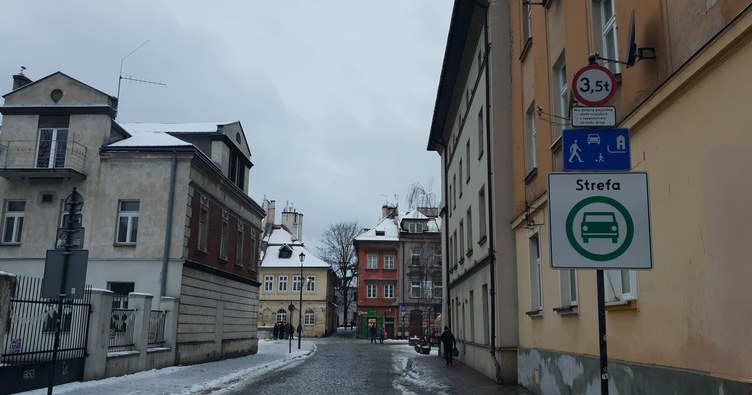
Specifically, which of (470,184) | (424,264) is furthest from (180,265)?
(424,264)

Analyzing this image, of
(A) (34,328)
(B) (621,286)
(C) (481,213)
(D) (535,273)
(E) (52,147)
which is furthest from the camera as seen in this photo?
(E) (52,147)

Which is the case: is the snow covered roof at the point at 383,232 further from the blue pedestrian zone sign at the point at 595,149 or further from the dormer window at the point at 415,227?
the blue pedestrian zone sign at the point at 595,149

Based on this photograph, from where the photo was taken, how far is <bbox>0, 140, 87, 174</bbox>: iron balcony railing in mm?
22672

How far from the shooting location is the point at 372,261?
68.2m

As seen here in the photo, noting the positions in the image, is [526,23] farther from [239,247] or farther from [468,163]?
[239,247]

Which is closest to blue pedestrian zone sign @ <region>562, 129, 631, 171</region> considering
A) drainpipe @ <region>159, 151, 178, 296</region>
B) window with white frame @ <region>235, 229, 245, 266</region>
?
drainpipe @ <region>159, 151, 178, 296</region>

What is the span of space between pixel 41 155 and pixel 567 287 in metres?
19.5

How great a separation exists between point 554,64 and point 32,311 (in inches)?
476

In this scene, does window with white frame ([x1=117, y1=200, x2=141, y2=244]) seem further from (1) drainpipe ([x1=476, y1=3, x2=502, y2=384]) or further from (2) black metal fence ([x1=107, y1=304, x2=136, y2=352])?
(1) drainpipe ([x1=476, y1=3, x2=502, y2=384])

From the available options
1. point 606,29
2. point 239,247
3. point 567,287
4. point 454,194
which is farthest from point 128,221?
point 606,29

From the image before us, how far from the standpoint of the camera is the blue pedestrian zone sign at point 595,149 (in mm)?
4805

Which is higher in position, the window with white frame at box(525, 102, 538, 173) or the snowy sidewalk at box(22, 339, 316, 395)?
the window with white frame at box(525, 102, 538, 173)

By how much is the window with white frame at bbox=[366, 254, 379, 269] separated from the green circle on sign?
63844 mm

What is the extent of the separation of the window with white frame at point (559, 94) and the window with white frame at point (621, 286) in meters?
3.77
